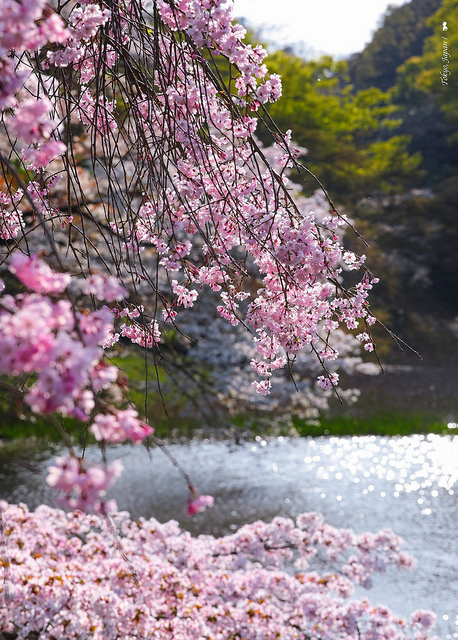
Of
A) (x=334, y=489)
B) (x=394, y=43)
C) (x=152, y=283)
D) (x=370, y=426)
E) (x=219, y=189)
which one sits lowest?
(x=152, y=283)

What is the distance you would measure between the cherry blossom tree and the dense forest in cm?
972

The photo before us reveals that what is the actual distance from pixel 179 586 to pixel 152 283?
1.53 metres

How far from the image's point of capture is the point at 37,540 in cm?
281

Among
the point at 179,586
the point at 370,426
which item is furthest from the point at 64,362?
the point at 370,426

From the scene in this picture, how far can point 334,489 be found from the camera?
231 inches

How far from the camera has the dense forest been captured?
540 inches

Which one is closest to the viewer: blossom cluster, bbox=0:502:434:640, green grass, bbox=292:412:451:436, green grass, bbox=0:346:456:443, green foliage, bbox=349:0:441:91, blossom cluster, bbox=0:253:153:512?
blossom cluster, bbox=0:253:153:512

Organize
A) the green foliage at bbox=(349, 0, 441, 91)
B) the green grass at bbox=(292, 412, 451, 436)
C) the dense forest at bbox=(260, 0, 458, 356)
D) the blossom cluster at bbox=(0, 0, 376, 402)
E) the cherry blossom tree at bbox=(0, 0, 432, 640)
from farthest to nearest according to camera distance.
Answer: the green foliage at bbox=(349, 0, 441, 91) < the dense forest at bbox=(260, 0, 458, 356) < the green grass at bbox=(292, 412, 451, 436) < the blossom cluster at bbox=(0, 0, 376, 402) < the cherry blossom tree at bbox=(0, 0, 432, 640)

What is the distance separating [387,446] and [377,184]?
8.59 metres

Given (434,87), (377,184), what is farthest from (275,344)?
(434,87)

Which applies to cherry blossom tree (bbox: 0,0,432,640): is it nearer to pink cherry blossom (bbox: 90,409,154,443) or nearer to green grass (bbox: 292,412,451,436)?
pink cherry blossom (bbox: 90,409,154,443)

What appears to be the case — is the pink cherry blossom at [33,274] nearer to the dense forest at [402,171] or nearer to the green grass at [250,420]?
the green grass at [250,420]

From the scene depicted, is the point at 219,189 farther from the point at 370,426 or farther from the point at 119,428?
the point at 370,426

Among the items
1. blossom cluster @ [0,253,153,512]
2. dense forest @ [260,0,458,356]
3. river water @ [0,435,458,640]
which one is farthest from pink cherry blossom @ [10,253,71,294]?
dense forest @ [260,0,458,356]
